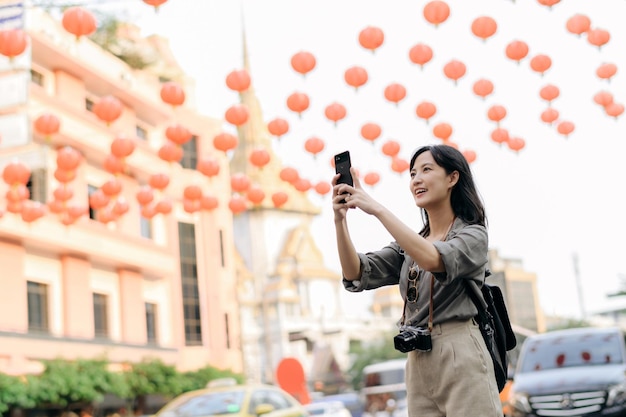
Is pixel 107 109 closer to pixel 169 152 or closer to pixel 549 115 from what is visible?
pixel 169 152

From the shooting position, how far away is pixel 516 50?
1178 centimetres

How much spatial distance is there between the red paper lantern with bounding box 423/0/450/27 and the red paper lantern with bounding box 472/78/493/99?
1.62 metres

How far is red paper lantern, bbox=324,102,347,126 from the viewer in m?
13.2

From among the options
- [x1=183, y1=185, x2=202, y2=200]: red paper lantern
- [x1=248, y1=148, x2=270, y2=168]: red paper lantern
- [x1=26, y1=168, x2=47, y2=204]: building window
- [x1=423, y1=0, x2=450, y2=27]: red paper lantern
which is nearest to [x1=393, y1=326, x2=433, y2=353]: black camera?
[x1=423, y1=0, x2=450, y2=27]: red paper lantern

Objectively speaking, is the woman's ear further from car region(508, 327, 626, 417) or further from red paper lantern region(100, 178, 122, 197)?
red paper lantern region(100, 178, 122, 197)

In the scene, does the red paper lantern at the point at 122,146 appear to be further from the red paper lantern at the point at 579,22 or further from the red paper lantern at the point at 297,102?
the red paper lantern at the point at 579,22

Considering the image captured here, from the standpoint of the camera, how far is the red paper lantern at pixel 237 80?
40.6 ft

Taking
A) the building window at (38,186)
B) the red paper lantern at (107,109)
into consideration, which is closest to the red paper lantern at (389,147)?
the red paper lantern at (107,109)

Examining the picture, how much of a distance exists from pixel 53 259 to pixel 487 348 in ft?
86.3

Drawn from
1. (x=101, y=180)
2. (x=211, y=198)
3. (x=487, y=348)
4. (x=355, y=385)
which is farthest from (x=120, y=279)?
(x=355, y=385)

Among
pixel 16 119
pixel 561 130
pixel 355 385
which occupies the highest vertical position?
pixel 16 119

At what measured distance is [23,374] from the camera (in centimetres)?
2488

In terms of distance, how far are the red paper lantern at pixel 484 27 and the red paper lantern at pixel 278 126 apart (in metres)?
3.35

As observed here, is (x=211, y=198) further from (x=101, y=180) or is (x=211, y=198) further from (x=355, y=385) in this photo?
(x=355, y=385)
